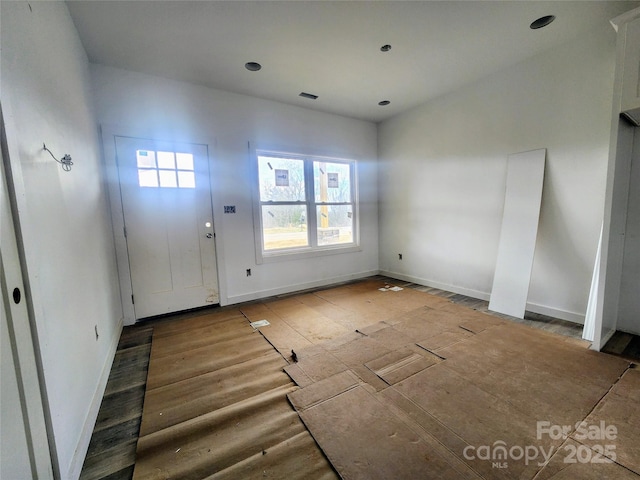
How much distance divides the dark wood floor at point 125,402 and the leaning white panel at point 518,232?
0.75 ft

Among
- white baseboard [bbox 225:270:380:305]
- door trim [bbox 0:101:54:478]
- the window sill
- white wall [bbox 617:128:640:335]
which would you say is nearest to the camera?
door trim [bbox 0:101:54:478]

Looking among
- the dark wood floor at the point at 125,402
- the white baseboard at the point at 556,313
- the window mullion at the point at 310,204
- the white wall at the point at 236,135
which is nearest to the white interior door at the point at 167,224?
the white wall at the point at 236,135

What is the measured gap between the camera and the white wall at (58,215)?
1.05 m

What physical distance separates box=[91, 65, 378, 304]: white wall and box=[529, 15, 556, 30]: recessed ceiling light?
2.54 metres

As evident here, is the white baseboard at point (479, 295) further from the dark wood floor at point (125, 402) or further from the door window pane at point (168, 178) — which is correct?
the door window pane at point (168, 178)

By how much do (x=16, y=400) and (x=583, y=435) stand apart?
8.33 ft

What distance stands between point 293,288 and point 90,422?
8.92ft

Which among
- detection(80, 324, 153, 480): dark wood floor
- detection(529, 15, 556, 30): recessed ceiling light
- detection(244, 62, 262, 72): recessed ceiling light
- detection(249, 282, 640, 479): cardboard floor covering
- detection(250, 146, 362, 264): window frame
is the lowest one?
detection(80, 324, 153, 480): dark wood floor

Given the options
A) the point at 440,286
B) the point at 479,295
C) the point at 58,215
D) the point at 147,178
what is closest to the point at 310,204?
the point at 147,178

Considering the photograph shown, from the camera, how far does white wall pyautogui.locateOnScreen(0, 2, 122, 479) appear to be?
1.05m

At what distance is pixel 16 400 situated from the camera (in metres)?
0.87

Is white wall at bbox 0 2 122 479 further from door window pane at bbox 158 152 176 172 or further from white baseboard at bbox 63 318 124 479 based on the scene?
door window pane at bbox 158 152 176 172

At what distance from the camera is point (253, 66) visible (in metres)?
2.81

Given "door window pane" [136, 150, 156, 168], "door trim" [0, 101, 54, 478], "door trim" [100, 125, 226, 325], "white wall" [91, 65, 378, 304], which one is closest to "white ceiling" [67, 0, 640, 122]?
"white wall" [91, 65, 378, 304]
